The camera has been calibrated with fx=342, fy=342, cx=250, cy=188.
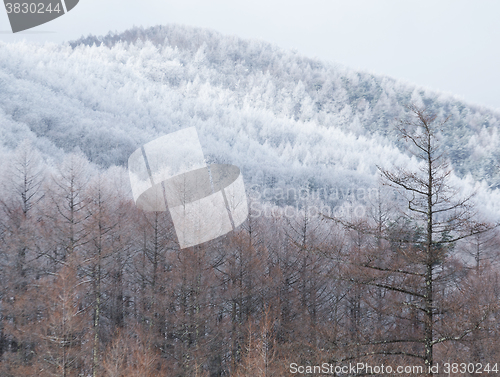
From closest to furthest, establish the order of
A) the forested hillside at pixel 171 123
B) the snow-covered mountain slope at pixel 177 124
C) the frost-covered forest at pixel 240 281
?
the frost-covered forest at pixel 240 281
the snow-covered mountain slope at pixel 177 124
the forested hillside at pixel 171 123

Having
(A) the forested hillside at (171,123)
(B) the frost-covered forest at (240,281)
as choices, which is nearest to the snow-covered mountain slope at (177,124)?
(A) the forested hillside at (171,123)

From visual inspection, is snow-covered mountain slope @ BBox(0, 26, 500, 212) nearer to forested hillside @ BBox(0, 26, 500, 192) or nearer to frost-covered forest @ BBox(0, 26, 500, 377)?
forested hillside @ BBox(0, 26, 500, 192)

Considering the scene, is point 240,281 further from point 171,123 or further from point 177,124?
point 177,124

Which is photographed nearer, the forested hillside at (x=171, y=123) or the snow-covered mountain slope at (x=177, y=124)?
the snow-covered mountain slope at (x=177, y=124)

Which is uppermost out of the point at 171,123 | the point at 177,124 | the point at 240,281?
the point at 240,281

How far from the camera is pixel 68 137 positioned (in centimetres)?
8012

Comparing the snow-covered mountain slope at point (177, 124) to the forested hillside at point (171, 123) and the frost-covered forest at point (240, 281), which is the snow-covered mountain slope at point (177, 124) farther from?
the frost-covered forest at point (240, 281)

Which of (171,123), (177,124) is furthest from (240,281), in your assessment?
(177,124)

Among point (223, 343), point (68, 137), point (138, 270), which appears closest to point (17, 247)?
point (138, 270)

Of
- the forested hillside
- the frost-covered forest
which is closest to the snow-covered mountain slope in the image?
the forested hillside

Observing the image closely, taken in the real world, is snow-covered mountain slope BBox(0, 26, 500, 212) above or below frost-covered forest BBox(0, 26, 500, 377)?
below

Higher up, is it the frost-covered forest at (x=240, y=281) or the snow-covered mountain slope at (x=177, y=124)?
the frost-covered forest at (x=240, y=281)

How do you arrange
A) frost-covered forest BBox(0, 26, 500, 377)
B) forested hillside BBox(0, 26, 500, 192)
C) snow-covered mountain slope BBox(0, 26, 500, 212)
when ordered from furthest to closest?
1. forested hillside BBox(0, 26, 500, 192)
2. snow-covered mountain slope BBox(0, 26, 500, 212)
3. frost-covered forest BBox(0, 26, 500, 377)

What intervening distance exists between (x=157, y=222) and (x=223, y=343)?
8537 millimetres
